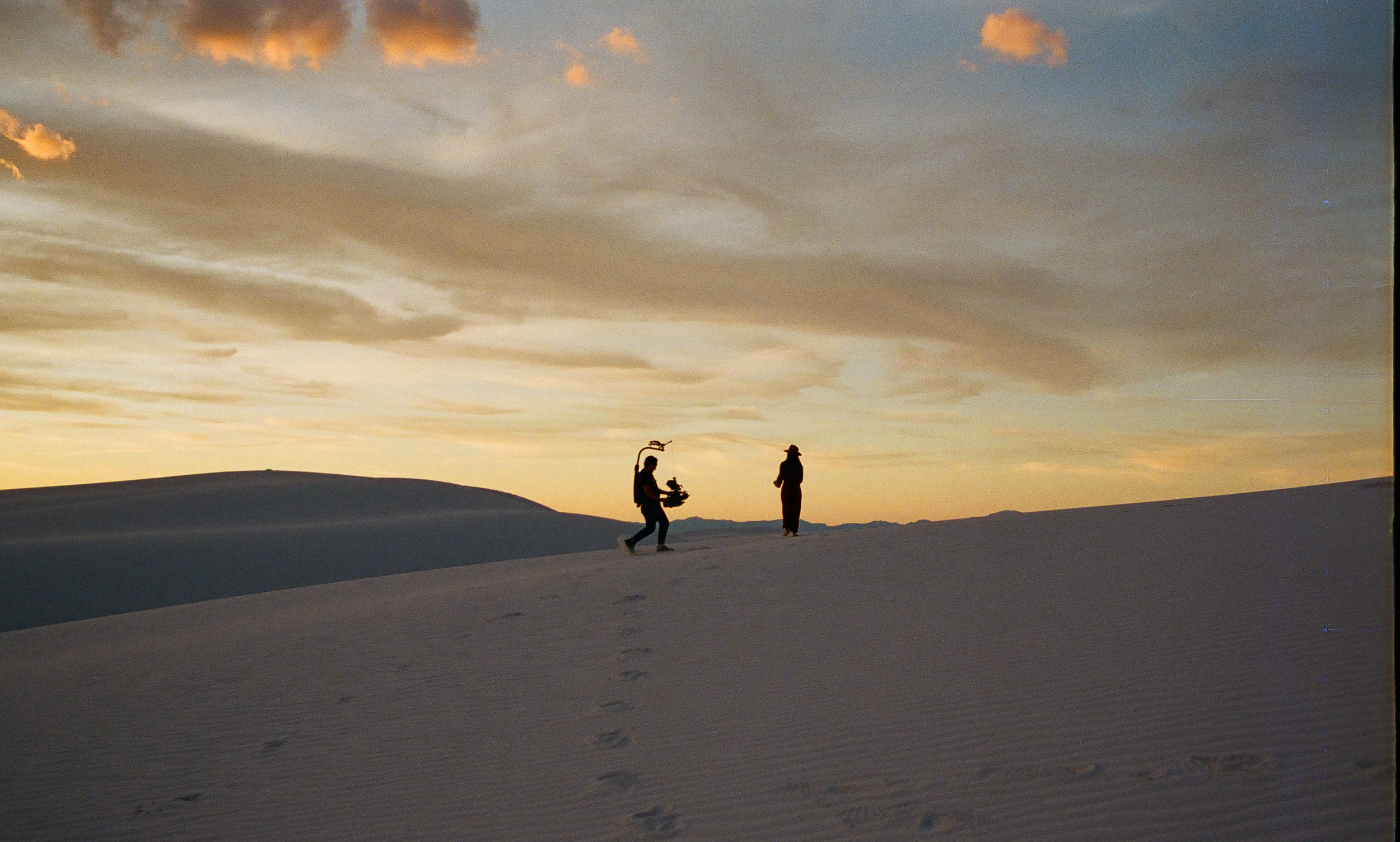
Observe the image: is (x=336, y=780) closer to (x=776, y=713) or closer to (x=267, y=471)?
(x=776, y=713)

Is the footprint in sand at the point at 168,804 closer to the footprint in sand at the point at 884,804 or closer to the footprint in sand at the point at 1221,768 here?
the footprint in sand at the point at 884,804

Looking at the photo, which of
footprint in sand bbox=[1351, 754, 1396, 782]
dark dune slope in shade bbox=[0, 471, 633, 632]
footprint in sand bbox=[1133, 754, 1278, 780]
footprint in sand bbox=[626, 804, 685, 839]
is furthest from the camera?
dark dune slope in shade bbox=[0, 471, 633, 632]

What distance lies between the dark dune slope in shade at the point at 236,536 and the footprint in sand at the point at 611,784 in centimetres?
2183

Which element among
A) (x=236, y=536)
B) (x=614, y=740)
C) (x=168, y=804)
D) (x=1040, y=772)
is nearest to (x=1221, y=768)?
(x=1040, y=772)

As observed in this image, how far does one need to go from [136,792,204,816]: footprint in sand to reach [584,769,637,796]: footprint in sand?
2.96 m

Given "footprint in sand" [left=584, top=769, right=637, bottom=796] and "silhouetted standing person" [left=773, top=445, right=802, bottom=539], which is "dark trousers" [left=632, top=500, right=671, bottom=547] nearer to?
"silhouetted standing person" [left=773, top=445, right=802, bottom=539]

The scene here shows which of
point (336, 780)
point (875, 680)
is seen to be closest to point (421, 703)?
point (336, 780)

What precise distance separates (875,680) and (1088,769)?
7.03 feet

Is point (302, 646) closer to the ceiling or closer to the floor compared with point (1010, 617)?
closer to the floor

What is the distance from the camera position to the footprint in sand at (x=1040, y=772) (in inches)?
201

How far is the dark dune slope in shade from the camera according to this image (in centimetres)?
2698

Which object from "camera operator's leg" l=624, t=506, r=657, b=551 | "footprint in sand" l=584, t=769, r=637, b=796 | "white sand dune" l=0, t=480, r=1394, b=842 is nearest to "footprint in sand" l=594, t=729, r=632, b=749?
"white sand dune" l=0, t=480, r=1394, b=842

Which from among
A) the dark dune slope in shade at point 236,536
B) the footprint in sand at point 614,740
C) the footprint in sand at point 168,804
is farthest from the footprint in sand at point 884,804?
the dark dune slope in shade at point 236,536

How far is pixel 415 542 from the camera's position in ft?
110
